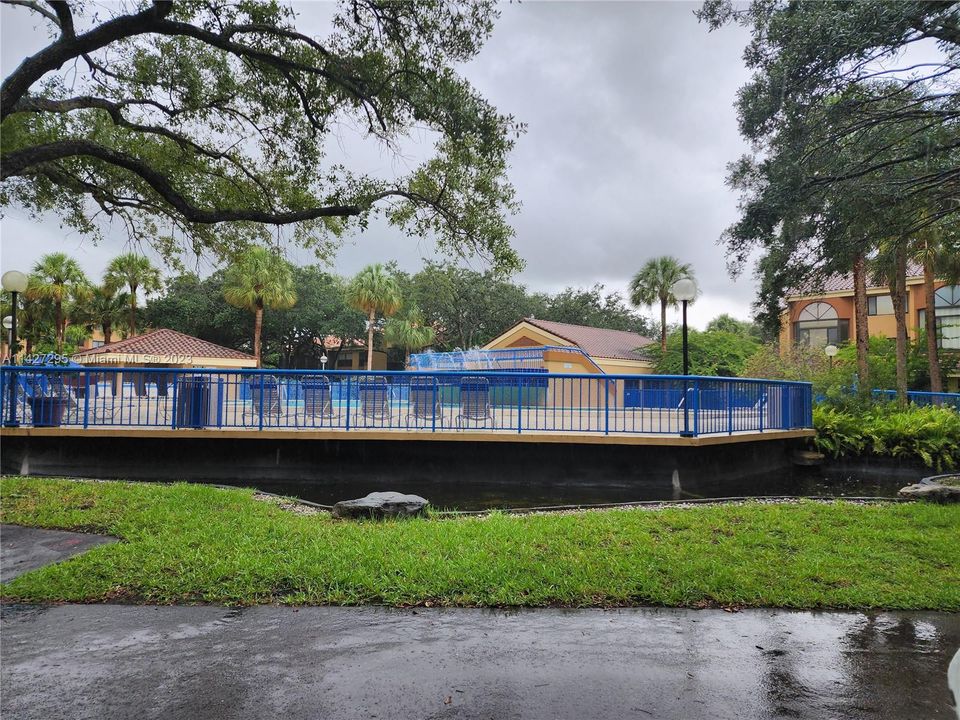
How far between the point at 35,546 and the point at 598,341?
32763 millimetres

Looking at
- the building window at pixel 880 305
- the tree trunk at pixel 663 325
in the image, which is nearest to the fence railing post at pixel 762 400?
the tree trunk at pixel 663 325

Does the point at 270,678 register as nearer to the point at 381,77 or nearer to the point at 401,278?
the point at 381,77

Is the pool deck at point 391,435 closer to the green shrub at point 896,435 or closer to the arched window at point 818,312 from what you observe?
the green shrub at point 896,435

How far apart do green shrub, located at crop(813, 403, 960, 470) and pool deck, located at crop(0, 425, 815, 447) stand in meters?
4.26

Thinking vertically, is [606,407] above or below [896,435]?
above

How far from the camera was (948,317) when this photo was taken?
3095 centimetres

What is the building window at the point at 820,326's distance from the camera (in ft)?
118

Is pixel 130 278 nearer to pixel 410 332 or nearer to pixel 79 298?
pixel 79 298

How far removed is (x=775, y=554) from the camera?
5.85 meters

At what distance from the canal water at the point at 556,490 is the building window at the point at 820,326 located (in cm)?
2684

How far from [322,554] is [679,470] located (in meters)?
7.68

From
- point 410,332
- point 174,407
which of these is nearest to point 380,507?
point 174,407

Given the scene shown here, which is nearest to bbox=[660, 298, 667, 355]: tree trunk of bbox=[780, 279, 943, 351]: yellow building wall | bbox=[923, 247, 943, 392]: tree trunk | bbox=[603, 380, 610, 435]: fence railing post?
bbox=[780, 279, 943, 351]: yellow building wall

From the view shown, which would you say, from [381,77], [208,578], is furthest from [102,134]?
[208,578]
